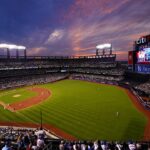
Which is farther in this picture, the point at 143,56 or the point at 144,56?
the point at 143,56

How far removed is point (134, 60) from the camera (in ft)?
113

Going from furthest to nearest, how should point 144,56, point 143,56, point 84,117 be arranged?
point 143,56 < point 144,56 < point 84,117

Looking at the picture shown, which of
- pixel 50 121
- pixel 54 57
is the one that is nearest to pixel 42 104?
pixel 50 121

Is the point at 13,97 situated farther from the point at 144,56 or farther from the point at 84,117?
the point at 144,56

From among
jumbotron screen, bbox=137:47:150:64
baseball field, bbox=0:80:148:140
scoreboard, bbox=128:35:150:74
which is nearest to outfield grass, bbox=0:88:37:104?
baseball field, bbox=0:80:148:140

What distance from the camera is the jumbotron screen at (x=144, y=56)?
2875 cm

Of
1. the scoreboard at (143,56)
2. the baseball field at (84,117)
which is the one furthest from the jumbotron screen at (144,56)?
the baseball field at (84,117)

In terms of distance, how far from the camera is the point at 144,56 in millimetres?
29594

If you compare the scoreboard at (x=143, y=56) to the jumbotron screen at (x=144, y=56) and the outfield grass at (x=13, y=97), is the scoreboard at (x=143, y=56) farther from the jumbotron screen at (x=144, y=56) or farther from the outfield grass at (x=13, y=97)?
the outfield grass at (x=13, y=97)

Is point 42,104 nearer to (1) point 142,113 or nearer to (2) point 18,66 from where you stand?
(1) point 142,113

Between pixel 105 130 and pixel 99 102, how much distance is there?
1443 centimetres

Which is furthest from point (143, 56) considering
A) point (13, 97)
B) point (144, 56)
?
point (13, 97)

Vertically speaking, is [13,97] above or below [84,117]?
above

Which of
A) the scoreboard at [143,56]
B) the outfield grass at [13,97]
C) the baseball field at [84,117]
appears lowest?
the baseball field at [84,117]
